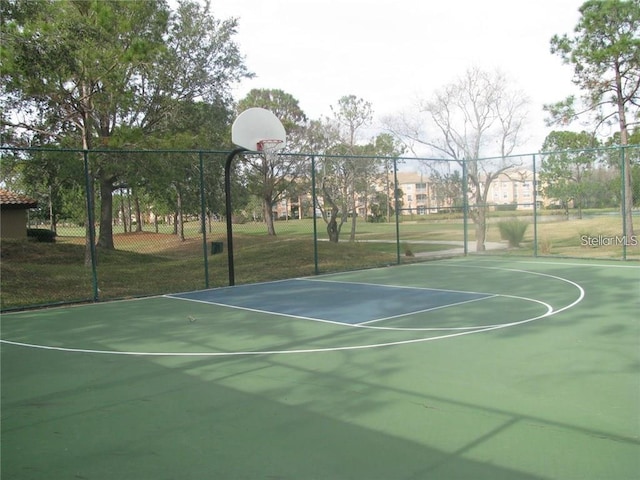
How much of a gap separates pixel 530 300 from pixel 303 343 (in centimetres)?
400

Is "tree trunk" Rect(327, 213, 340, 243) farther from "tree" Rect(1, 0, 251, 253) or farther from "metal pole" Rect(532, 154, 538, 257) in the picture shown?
"metal pole" Rect(532, 154, 538, 257)

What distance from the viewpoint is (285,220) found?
1948 centimetres

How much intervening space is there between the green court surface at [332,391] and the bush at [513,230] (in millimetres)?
7961

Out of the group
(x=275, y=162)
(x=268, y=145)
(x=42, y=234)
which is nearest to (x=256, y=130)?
(x=268, y=145)

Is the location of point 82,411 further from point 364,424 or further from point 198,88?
point 198,88

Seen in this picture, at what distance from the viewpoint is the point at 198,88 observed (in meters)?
19.7

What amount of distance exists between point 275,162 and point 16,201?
10.4m

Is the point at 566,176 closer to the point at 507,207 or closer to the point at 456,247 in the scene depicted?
the point at 507,207

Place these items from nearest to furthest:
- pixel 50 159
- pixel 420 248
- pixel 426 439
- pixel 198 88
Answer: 1. pixel 426 439
2. pixel 50 159
3. pixel 420 248
4. pixel 198 88

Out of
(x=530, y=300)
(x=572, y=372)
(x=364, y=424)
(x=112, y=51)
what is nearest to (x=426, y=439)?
(x=364, y=424)

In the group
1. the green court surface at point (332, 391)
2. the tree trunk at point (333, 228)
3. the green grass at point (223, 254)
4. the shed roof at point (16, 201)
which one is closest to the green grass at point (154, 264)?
the green grass at point (223, 254)

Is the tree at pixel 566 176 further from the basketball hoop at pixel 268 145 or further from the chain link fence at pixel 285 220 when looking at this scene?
the basketball hoop at pixel 268 145

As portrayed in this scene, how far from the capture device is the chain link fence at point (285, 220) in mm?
14234

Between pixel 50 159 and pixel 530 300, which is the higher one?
pixel 50 159
